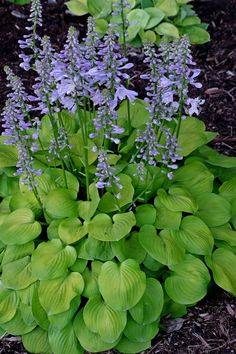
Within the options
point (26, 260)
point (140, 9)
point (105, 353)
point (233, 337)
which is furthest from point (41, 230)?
point (140, 9)

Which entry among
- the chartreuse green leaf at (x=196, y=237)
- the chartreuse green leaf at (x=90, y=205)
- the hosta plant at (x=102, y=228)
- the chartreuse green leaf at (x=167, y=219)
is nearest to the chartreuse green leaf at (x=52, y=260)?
the hosta plant at (x=102, y=228)

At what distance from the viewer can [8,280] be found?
3.74 metres

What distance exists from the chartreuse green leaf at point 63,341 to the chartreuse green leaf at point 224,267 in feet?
3.21

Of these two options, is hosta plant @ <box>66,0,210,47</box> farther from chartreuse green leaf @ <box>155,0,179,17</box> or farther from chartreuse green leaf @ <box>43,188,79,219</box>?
chartreuse green leaf @ <box>43,188,79,219</box>

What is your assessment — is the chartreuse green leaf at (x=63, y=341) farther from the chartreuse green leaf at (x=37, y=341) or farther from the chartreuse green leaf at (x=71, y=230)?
the chartreuse green leaf at (x=71, y=230)

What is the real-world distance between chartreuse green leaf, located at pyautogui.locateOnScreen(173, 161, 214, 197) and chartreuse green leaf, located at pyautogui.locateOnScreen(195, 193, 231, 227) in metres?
0.06

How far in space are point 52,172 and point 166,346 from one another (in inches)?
54.5

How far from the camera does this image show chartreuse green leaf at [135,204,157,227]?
385 centimetres

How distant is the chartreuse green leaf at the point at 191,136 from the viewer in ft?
13.9

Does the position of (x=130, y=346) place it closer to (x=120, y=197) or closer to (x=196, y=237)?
(x=196, y=237)

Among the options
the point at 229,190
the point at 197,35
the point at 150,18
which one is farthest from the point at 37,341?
the point at 197,35

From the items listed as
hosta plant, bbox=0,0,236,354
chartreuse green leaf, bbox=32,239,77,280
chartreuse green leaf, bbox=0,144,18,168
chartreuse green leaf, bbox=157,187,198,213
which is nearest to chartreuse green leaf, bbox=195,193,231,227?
hosta plant, bbox=0,0,236,354

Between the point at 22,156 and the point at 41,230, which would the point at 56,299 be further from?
the point at 22,156

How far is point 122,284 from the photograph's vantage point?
139 inches
